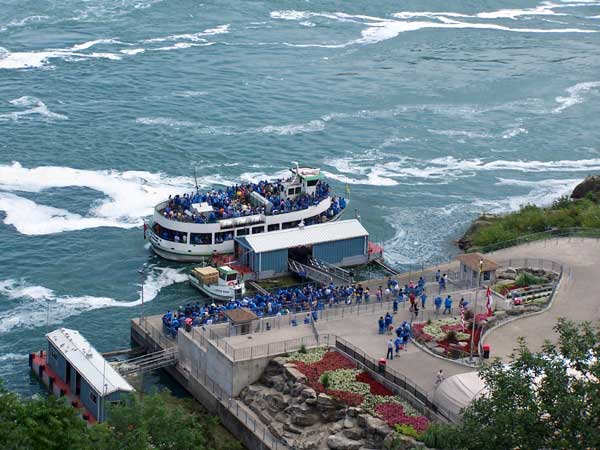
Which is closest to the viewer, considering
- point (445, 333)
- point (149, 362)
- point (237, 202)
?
point (445, 333)

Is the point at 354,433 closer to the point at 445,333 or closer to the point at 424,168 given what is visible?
the point at 445,333

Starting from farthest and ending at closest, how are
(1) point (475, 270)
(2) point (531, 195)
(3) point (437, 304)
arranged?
(2) point (531, 195), (1) point (475, 270), (3) point (437, 304)

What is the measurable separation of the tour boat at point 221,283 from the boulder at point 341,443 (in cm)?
2580

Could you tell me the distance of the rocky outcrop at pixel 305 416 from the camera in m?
58.8

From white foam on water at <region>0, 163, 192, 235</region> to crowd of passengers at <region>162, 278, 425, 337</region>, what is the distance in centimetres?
1986

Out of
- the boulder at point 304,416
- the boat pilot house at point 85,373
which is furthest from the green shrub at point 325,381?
the boat pilot house at point 85,373

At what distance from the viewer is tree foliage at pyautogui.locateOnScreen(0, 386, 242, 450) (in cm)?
4581

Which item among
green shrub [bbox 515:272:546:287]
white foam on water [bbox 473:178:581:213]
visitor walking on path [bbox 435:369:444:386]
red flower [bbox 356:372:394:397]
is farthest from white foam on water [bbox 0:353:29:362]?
white foam on water [bbox 473:178:581:213]

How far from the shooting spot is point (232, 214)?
92125 millimetres

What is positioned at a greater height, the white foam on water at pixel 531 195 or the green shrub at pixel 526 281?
the green shrub at pixel 526 281

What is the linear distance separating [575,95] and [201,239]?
223ft

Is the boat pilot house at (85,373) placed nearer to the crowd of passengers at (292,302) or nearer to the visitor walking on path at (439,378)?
the crowd of passengers at (292,302)

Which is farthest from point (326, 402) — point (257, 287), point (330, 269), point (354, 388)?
point (330, 269)

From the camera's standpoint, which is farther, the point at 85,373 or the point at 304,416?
the point at 85,373
